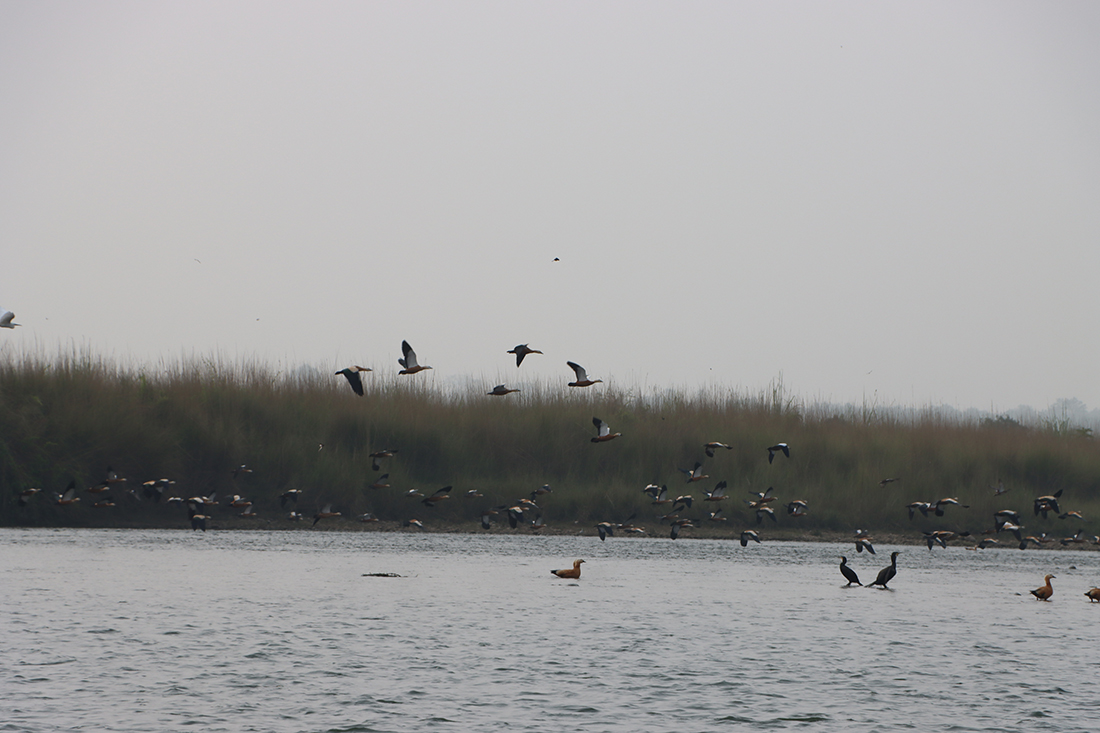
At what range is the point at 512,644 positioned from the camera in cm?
1511

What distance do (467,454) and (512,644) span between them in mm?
18805

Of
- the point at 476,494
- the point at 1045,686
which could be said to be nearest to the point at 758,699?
the point at 1045,686

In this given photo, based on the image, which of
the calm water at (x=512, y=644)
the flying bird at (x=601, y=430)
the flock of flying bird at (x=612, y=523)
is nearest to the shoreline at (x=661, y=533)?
the flock of flying bird at (x=612, y=523)

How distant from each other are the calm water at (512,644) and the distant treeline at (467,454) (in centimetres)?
410

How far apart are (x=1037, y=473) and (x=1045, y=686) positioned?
81.6ft

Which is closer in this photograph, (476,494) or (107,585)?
(107,585)

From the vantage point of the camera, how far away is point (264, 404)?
33000 millimetres

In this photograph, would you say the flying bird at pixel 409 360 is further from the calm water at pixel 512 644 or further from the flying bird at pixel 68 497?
the flying bird at pixel 68 497

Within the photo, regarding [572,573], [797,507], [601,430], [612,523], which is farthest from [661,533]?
[601,430]

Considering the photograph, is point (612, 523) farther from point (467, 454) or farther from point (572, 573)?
point (572, 573)

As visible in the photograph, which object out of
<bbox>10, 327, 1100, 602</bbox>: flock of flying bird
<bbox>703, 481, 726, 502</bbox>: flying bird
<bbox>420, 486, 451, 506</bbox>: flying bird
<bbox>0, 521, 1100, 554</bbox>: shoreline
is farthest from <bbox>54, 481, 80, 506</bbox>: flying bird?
<bbox>703, 481, 726, 502</bbox>: flying bird

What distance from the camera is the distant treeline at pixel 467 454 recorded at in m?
29.5

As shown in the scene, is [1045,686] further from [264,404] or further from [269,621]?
[264,404]

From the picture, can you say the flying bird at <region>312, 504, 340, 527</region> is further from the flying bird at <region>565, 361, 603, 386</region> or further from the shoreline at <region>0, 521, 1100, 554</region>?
the flying bird at <region>565, 361, 603, 386</region>
